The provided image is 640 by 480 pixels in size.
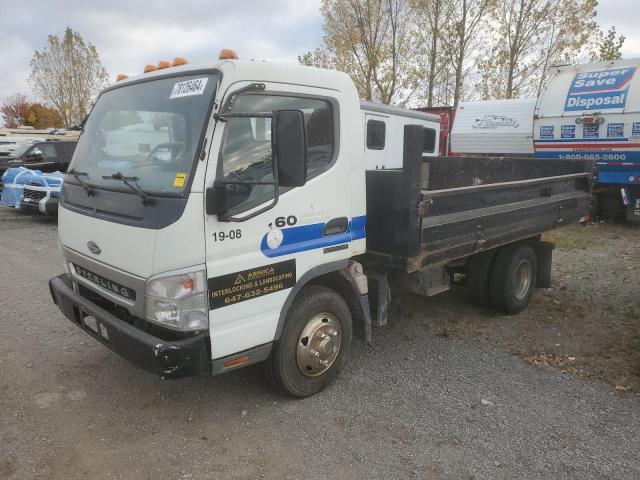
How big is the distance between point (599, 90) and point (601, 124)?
28.1 inches

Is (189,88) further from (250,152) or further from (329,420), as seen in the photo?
(329,420)

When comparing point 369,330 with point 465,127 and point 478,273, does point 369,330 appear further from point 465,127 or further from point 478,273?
point 465,127

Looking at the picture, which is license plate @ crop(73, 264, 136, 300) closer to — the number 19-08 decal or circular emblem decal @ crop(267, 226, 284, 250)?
the number 19-08 decal

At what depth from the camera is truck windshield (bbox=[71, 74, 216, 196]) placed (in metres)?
2.72

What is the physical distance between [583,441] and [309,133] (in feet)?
8.72

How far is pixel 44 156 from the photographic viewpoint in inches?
521

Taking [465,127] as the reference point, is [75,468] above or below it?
below

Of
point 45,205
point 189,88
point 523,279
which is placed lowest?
point 523,279

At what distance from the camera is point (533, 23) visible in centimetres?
2005

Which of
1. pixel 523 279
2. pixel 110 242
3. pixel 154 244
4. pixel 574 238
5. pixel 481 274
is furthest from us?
pixel 574 238

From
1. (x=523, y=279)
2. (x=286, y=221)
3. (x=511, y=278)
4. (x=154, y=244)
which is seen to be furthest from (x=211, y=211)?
Result: (x=523, y=279)

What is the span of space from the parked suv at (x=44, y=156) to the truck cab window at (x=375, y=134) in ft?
28.1

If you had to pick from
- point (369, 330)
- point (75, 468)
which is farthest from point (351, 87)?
point (75, 468)

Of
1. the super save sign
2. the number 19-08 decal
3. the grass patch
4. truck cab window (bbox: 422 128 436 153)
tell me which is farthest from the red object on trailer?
the number 19-08 decal
